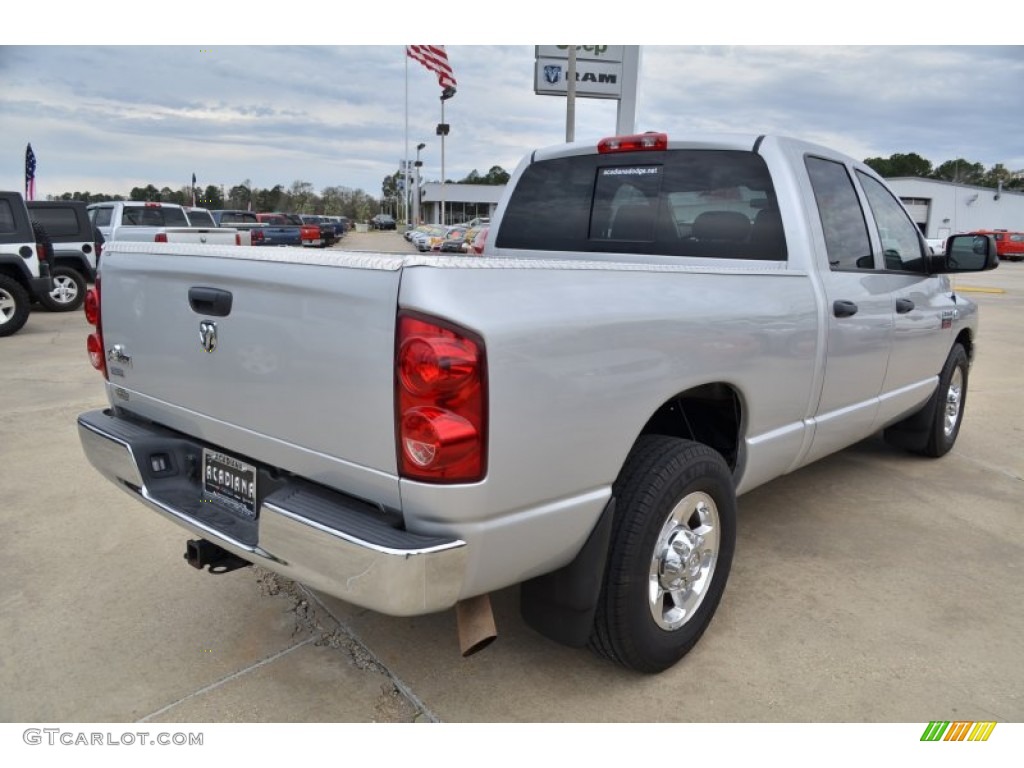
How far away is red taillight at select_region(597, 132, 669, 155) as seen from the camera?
361 centimetres

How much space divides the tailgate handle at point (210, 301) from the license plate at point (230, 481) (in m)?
0.48

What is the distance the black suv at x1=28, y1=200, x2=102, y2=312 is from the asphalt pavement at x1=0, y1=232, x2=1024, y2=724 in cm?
981

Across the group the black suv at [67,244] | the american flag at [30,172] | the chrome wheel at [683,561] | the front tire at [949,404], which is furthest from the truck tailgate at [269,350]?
the american flag at [30,172]

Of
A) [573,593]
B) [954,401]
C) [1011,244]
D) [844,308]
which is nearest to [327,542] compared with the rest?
[573,593]

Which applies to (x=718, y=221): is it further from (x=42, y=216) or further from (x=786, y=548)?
(x=42, y=216)

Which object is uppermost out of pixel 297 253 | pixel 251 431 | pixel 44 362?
pixel 297 253

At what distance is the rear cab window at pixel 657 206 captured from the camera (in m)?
3.39

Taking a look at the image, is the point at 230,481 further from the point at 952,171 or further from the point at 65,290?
the point at 952,171

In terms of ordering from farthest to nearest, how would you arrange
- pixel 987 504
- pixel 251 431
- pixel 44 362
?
pixel 44 362 → pixel 987 504 → pixel 251 431

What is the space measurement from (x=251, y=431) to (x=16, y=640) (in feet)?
4.72

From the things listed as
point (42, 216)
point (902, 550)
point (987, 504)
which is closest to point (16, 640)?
point (902, 550)

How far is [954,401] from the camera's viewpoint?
5.33 m

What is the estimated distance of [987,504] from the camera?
4453mm

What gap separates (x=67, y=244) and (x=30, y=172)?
870 inches
